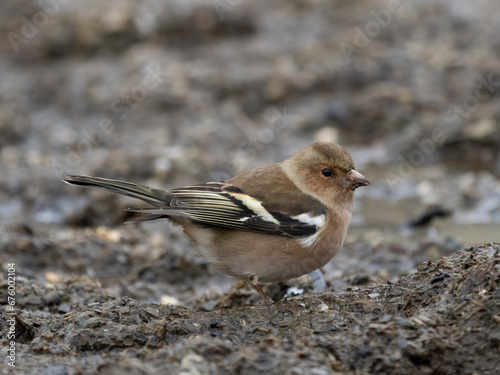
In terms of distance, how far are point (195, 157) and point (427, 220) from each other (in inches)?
134

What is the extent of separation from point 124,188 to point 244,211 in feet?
3.01

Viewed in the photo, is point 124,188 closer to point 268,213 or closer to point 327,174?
point 268,213

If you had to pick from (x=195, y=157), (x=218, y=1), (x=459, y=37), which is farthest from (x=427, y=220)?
(x=218, y=1)

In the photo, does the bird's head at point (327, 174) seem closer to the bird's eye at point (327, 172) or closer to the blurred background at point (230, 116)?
the bird's eye at point (327, 172)

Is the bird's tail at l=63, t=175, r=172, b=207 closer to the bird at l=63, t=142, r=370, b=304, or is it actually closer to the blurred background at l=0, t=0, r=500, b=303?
the bird at l=63, t=142, r=370, b=304

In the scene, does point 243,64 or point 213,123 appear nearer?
point 213,123

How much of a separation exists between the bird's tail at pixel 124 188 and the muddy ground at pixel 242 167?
0.83 metres

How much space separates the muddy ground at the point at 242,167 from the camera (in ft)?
12.0

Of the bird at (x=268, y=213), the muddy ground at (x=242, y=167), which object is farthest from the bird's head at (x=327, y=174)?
the muddy ground at (x=242, y=167)

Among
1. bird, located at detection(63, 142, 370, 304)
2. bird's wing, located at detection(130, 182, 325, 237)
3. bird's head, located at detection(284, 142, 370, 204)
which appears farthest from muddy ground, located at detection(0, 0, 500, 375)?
bird's head, located at detection(284, 142, 370, 204)

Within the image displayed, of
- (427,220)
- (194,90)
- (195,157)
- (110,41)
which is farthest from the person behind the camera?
(110,41)

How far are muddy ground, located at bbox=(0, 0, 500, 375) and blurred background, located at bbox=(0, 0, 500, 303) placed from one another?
4 centimetres

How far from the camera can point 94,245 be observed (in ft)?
23.7

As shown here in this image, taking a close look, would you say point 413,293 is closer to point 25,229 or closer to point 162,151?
point 25,229
